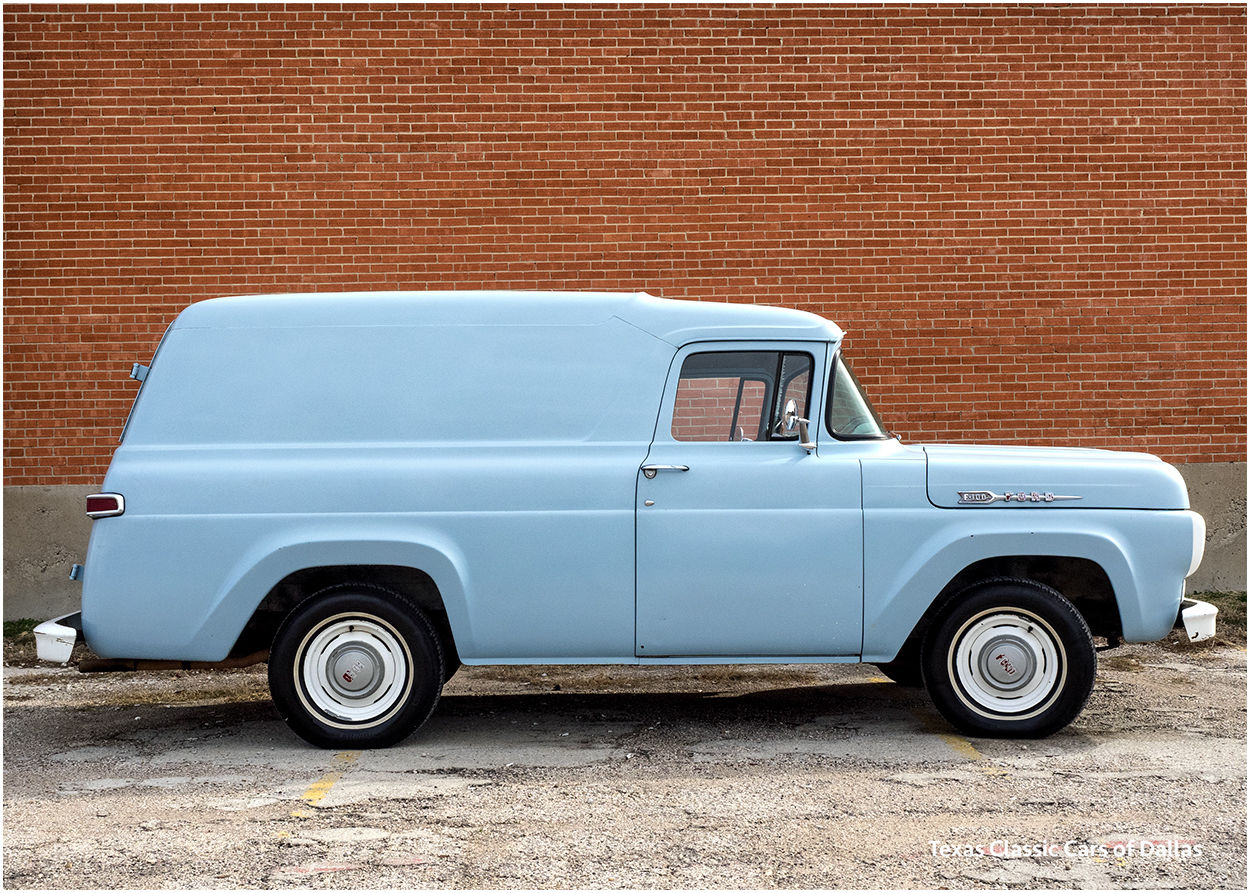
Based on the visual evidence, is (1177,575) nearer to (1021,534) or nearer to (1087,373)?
(1021,534)

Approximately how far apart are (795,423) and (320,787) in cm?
280

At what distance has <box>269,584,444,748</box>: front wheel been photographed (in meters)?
5.88

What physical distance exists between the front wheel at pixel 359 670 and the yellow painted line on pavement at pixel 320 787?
0.60 ft

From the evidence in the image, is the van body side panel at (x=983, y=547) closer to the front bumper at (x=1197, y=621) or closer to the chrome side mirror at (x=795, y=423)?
the front bumper at (x=1197, y=621)

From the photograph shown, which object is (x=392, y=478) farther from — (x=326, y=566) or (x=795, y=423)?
(x=795, y=423)

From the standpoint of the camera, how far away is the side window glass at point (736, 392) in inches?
240

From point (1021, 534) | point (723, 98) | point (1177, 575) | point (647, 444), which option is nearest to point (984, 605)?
point (1021, 534)

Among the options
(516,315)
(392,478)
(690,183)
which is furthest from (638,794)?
(690,183)

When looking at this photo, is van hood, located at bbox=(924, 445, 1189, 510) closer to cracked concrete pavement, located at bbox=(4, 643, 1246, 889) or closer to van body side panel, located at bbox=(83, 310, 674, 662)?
cracked concrete pavement, located at bbox=(4, 643, 1246, 889)

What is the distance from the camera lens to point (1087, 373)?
32.6 ft

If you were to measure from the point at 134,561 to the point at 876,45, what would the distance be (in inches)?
278

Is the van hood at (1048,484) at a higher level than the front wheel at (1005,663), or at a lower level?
higher

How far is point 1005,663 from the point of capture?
Result: 5.96 m

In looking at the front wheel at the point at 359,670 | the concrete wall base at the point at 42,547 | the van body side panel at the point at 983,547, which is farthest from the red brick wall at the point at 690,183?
the front wheel at the point at 359,670
